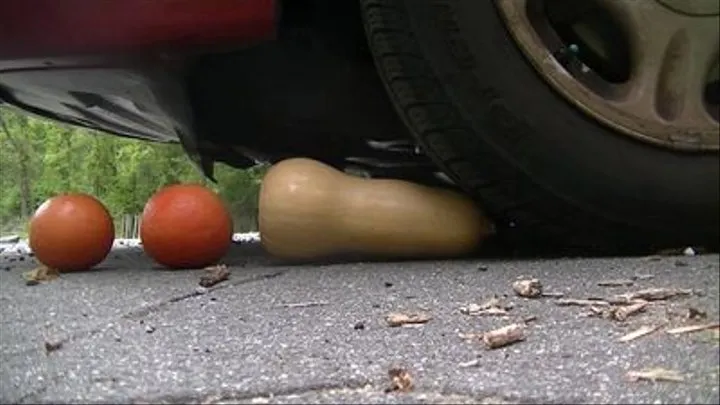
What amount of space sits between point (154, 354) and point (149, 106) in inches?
39.4

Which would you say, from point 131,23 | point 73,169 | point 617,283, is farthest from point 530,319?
point 73,169

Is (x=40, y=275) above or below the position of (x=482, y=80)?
below

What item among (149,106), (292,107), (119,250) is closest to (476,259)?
(292,107)

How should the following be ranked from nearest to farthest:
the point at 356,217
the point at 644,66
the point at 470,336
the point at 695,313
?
the point at 695,313, the point at 470,336, the point at 644,66, the point at 356,217

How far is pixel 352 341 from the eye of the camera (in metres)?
1.17

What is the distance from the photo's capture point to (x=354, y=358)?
109cm

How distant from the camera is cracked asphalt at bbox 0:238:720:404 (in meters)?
0.96

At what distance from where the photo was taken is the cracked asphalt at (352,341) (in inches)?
37.6

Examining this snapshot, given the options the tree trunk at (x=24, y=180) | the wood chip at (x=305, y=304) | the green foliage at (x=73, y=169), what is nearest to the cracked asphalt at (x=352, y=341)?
the wood chip at (x=305, y=304)

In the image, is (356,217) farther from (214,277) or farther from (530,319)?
(530,319)

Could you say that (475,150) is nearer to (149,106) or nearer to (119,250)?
(149,106)

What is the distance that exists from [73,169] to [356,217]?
6.10 metres

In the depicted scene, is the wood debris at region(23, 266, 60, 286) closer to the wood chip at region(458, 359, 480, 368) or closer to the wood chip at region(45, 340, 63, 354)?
the wood chip at region(45, 340, 63, 354)

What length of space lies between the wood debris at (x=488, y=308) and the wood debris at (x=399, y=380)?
0.26 metres
